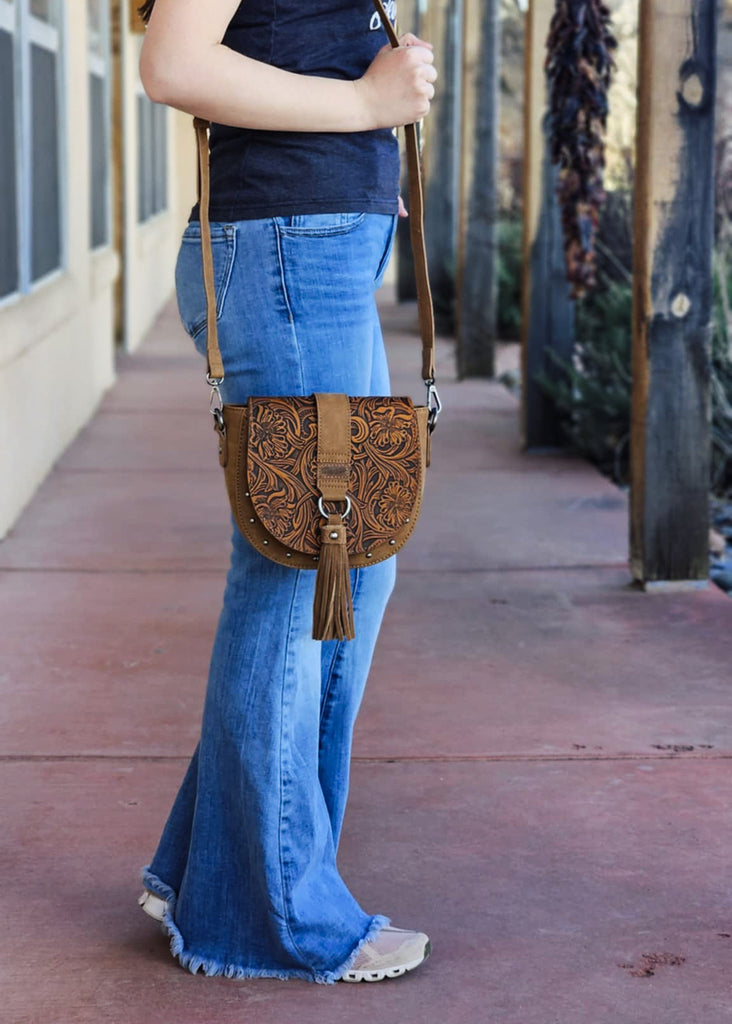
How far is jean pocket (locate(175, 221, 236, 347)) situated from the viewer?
2.04 metres

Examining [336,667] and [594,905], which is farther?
[594,905]

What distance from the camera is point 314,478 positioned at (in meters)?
2.06

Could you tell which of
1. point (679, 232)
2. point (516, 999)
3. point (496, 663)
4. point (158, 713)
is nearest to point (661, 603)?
point (496, 663)

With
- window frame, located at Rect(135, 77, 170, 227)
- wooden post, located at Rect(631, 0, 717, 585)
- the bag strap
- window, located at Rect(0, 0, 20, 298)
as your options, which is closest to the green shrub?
window frame, located at Rect(135, 77, 170, 227)

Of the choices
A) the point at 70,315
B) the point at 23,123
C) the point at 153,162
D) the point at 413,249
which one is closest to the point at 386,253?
the point at 413,249

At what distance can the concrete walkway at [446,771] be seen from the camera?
90.2 inches

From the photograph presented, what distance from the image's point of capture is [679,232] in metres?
4.61

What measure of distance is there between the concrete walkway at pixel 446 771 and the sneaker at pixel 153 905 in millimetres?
61

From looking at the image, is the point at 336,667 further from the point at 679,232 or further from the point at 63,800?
the point at 679,232

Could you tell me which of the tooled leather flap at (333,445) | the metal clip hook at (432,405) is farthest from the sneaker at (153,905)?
the metal clip hook at (432,405)

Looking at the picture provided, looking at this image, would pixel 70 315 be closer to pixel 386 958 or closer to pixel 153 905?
pixel 153 905

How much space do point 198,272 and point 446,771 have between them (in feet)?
4.91

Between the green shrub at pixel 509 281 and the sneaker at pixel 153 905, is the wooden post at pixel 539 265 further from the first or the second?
the green shrub at pixel 509 281

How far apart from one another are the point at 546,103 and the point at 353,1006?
5.39 meters
